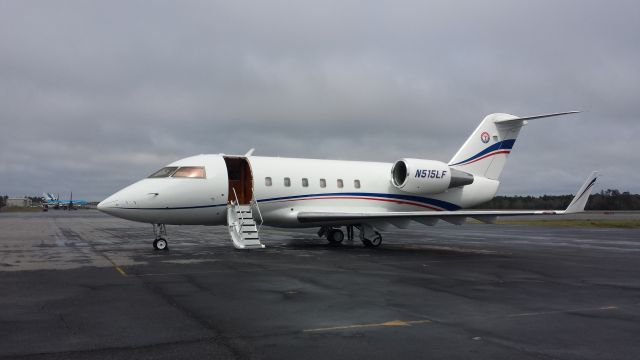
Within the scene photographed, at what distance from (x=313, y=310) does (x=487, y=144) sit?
55.6 feet

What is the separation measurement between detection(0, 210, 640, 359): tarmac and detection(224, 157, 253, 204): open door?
5.10 meters

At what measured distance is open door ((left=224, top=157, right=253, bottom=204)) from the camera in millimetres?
18359

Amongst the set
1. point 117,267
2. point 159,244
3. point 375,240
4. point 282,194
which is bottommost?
point 117,267

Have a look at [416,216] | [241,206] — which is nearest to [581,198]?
[416,216]

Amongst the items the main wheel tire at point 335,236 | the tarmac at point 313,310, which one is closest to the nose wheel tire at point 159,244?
the tarmac at point 313,310

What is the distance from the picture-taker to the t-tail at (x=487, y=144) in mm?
22016

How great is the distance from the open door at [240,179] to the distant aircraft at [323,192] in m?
0.04

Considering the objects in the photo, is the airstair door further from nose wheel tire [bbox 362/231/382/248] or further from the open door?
nose wheel tire [bbox 362/231/382/248]

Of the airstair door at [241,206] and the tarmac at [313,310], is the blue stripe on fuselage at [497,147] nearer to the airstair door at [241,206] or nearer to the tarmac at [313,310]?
the tarmac at [313,310]

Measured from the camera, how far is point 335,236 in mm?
20828

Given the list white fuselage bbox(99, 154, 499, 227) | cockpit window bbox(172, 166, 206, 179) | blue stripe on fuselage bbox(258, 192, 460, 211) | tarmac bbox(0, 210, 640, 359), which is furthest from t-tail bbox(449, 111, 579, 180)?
cockpit window bbox(172, 166, 206, 179)

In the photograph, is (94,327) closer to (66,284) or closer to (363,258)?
(66,284)

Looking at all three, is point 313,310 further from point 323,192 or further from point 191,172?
point 323,192

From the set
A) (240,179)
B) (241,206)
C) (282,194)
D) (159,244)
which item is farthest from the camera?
(240,179)
